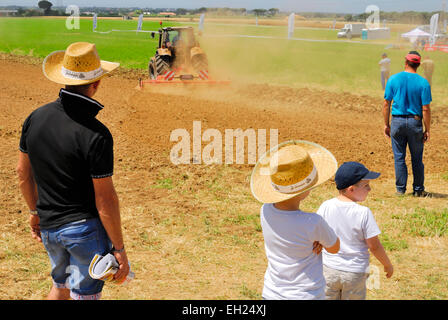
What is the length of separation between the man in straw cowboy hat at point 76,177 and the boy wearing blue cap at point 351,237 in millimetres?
1352

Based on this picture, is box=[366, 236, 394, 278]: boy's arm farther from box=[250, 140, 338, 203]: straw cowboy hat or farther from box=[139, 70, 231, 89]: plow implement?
box=[139, 70, 231, 89]: plow implement

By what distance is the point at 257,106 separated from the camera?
48.9 feet

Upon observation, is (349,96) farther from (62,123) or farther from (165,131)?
(62,123)

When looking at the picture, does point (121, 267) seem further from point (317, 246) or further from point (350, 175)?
point (350, 175)

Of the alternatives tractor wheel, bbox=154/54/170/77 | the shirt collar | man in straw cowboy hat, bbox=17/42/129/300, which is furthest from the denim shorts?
tractor wheel, bbox=154/54/170/77

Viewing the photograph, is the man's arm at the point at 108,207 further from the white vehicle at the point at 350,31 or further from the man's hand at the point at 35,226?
the white vehicle at the point at 350,31

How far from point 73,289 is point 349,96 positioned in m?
13.9

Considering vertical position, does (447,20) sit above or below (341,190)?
above

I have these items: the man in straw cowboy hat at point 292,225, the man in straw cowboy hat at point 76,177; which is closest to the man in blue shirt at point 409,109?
the man in straw cowboy hat at point 292,225

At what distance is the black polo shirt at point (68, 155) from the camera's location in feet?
9.58

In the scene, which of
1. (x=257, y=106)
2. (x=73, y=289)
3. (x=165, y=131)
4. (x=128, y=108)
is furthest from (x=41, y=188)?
(x=257, y=106)

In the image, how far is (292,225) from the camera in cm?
286
